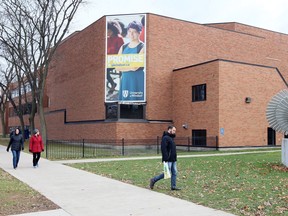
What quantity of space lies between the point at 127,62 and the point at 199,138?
8.90 m

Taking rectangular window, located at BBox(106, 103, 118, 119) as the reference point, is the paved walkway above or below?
below

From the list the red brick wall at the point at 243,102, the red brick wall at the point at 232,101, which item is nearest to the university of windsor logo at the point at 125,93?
the red brick wall at the point at 232,101

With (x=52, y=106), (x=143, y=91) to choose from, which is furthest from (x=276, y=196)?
(x=52, y=106)

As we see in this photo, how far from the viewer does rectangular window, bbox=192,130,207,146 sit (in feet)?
92.5

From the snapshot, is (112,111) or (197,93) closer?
(197,93)

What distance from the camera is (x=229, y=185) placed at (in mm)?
10578

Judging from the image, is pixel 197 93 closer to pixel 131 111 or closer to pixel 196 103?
pixel 196 103

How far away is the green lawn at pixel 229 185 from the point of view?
7938mm

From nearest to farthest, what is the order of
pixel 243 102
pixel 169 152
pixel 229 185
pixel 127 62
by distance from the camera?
pixel 169 152 → pixel 229 185 → pixel 243 102 → pixel 127 62

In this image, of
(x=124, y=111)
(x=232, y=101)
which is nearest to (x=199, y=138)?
(x=232, y=101)

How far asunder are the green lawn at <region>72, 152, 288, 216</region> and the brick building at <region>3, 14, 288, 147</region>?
1222 centimetres

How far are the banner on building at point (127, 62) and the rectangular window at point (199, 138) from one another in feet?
17.2

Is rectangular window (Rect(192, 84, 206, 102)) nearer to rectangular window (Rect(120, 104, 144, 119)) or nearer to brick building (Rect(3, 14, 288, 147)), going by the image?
brick building (Rect(3, 14, 288, 147))

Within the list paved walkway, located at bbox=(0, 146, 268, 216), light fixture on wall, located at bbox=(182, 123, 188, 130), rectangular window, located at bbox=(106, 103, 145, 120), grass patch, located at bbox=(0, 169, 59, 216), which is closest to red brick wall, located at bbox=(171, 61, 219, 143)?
light fixture on wall, located at bbox=(182, 123, 188, 130)
